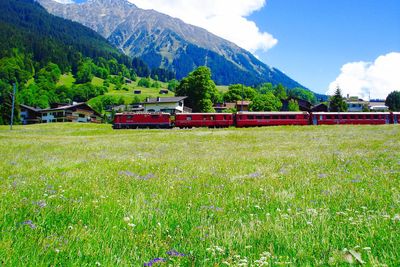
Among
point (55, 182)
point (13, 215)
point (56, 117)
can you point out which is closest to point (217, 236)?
point (13, 215)

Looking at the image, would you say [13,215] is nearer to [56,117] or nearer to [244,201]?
[244,201]

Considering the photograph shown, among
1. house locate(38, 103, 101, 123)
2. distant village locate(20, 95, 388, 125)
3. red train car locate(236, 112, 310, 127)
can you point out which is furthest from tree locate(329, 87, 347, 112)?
house locate(38, 103, 101, 123)

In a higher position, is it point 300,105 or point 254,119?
point 300,105

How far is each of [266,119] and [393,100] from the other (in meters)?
164

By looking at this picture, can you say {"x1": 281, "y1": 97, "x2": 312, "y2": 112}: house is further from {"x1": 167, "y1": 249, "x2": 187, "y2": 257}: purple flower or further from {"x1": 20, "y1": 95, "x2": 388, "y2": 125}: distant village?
{"x1": 167, "y1": 249, "x2": 187, "y2": 257}: purple flower

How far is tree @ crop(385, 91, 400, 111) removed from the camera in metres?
178

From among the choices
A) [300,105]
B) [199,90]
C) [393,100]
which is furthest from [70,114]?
[393,100]

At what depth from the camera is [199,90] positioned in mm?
100438

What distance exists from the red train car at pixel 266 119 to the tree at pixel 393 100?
5853 inches

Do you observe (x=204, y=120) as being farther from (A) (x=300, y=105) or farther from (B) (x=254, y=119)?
(A) (x=300, y=105)

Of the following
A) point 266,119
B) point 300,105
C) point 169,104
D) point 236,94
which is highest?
point 236,94

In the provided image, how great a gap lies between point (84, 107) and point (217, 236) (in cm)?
13311

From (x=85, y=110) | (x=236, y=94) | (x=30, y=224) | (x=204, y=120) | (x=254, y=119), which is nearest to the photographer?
(x=30, y=224)

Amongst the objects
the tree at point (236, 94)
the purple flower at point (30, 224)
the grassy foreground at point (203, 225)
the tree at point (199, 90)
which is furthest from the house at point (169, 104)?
the purple flower at point (30, 224)
